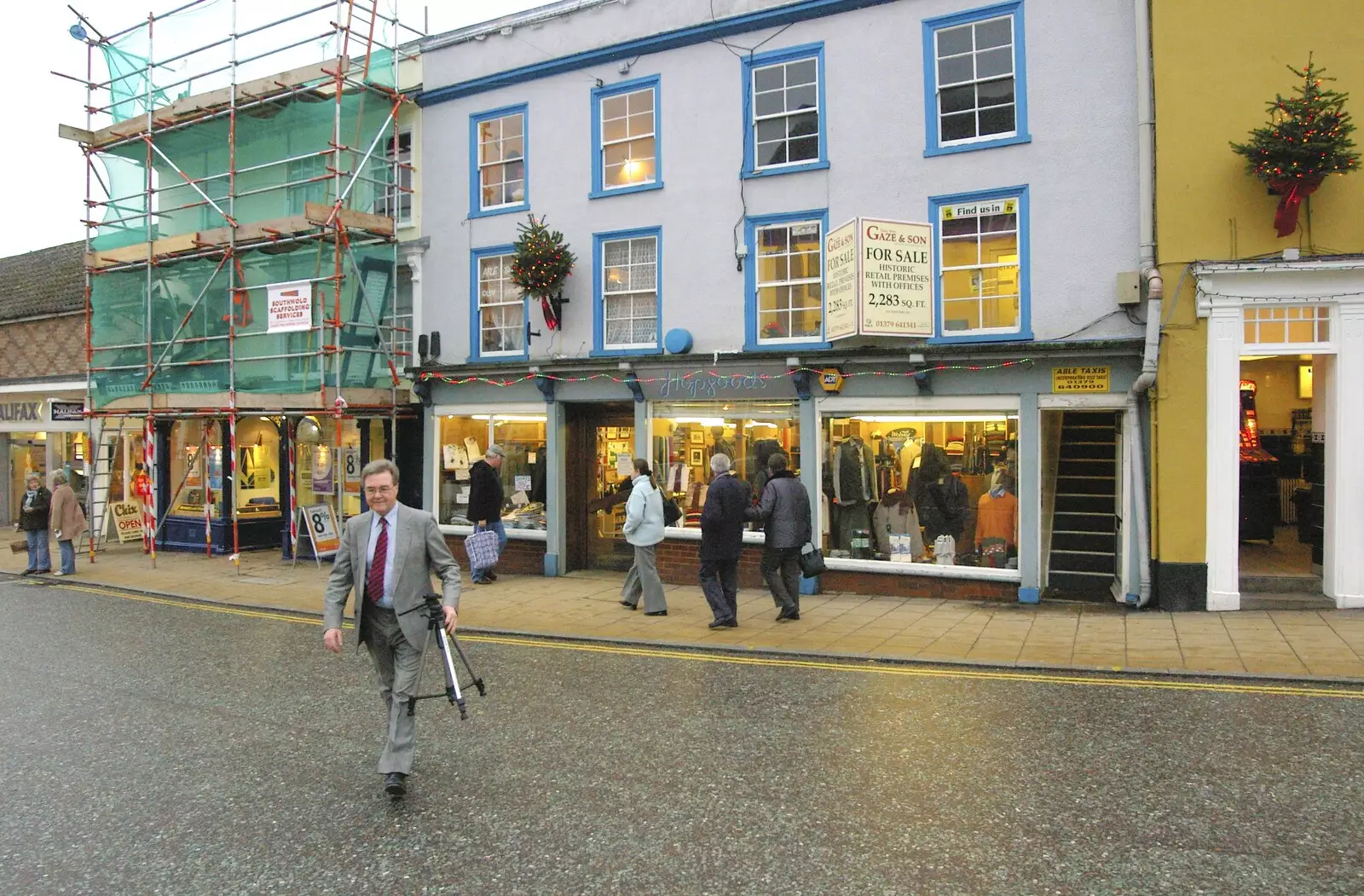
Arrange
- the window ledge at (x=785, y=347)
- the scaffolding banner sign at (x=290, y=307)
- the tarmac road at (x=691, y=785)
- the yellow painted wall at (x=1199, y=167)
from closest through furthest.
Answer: the tarmac road at (x=691, y=785)
the yellow painted wall at (x=1199, y=167)
the window ledge at (x=785, y=347)
the scaffolding banner sign at (x=290, y=307)

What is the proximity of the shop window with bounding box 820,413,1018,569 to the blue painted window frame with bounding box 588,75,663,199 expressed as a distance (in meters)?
4.83

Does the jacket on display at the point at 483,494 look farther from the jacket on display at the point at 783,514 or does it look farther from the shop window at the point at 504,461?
the jacket on display at the point at 783,514

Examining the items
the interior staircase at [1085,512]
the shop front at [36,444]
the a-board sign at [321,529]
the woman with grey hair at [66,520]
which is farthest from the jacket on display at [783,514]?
the shop front at [36,444]

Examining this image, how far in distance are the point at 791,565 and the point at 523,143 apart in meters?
9.07

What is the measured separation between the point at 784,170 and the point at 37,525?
1395cm

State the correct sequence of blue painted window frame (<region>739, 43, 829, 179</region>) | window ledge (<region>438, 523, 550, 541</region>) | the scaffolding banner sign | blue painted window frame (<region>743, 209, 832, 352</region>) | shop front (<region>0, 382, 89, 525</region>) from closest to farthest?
blue painted window frame (<region>739, 43, 829, 179</region>), blue painted window frame (<region>743, 209, 832, 352</region>), window ledge (<region>438, 523, 550, 541</region>), the scaffolding banner sign, shop front (<region>0, 382, 89, 525</region>)

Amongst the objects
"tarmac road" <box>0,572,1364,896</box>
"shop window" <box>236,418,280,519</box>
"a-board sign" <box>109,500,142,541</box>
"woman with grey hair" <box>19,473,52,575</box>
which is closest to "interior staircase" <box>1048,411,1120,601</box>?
"tarmac road" <box>0,572,1364,896</box>

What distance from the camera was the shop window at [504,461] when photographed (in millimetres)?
16219

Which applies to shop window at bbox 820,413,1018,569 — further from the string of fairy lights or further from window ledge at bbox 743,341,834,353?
window ledge at bbox 743,341,834,353

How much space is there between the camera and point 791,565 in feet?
36.8

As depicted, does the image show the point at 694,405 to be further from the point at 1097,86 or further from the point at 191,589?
the point at 191,589

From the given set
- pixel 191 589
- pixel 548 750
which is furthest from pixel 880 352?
pixel 191 589

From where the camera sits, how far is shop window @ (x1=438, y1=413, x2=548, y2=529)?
53.2 ft

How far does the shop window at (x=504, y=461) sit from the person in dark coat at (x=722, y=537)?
223 inches
